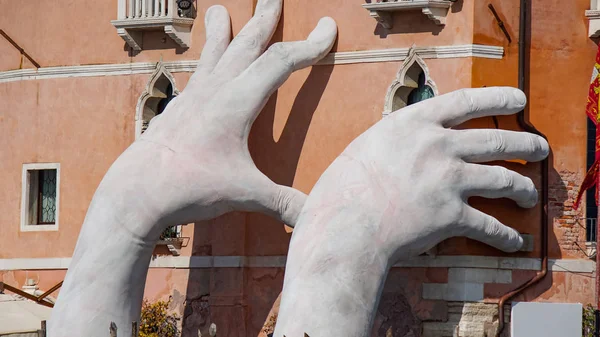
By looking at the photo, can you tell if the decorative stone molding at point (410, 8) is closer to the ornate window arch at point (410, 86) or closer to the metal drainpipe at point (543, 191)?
the ornate window arch at point (410, 86)

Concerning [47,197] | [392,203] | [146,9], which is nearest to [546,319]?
[392,203]

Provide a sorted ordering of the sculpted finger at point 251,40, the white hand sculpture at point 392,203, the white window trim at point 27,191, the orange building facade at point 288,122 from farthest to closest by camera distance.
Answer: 1. the white window trim at point 27,191
2. the sculpted finger at point 251,40
3. the orange building facade at point 288,122
4. the white hand sculpture at point 392,203

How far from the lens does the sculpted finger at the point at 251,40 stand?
28797mm

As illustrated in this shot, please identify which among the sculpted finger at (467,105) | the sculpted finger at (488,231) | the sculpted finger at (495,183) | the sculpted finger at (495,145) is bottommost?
the sculpted finger at (488,231)

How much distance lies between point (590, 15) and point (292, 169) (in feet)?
16.7

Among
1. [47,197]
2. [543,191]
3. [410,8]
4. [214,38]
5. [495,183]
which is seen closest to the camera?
[495,183]

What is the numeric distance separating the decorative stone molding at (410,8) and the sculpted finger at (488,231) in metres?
2.99

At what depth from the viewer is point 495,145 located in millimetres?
27250

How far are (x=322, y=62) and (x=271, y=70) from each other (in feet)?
3.50

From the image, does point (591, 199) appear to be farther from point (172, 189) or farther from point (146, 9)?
point (146, 9)

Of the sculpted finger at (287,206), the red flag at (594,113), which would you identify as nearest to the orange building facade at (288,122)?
the red flag at (594,113)

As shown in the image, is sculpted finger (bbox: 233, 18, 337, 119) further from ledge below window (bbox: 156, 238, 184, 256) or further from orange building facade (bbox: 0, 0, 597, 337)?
ledge below window (bbox: 156, 238, 184, 256)

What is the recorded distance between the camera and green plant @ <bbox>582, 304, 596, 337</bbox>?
2741 centimetres

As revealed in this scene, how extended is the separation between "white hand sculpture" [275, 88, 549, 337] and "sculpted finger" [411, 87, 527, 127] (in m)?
0.01
